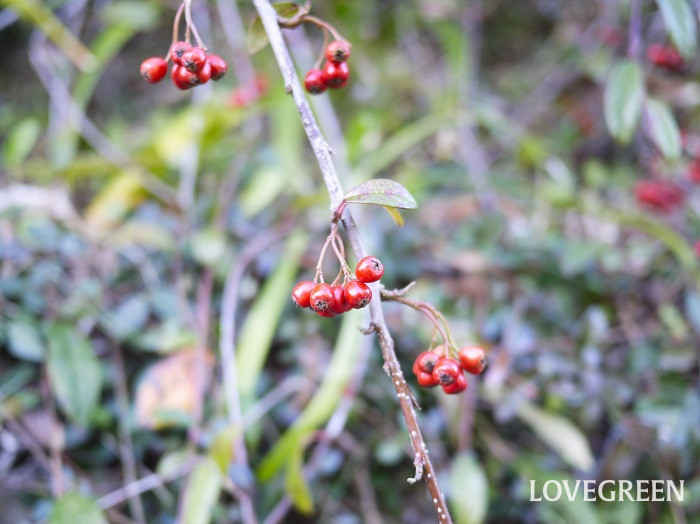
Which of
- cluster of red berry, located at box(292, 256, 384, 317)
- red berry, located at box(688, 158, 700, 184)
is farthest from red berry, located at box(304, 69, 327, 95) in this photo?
red berry, located at box(688, 158, 700, 184)

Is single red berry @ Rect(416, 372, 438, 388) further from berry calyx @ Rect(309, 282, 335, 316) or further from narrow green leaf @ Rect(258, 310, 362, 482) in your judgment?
narrow green leaf @ Rect(258, 310, 362, 482)

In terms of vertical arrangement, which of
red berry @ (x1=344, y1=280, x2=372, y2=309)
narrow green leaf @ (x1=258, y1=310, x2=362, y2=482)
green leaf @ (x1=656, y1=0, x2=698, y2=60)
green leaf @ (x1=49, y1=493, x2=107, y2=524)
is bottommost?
narrow green leaf @ (x1=258, y1=310, x2=362, y2=482)

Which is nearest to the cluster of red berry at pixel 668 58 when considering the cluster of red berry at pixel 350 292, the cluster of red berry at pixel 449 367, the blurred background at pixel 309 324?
the blurred background at pixel 309 324

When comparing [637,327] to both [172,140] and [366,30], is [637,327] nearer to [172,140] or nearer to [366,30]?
[172,140]

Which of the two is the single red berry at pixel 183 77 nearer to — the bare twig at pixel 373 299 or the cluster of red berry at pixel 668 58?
the bare twig at pixel 373 299

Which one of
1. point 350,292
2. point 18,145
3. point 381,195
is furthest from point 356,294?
point 18,145

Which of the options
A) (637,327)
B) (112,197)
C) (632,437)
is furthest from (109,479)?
(637,327)
